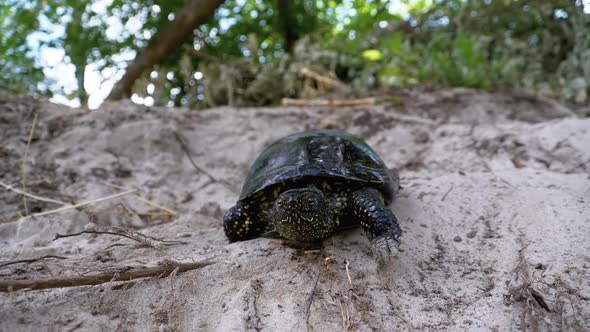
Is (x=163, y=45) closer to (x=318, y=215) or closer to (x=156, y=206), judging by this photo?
(x=156, y=206)

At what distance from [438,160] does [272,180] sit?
2071 mm

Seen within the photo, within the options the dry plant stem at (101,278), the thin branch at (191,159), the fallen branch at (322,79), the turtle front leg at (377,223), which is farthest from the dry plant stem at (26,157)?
the fallen branch at (322,79)

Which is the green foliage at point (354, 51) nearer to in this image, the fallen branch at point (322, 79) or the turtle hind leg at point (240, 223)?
the fallen branch at point (322, 79)

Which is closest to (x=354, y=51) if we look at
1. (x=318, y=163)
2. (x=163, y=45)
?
(x=163, y=45)

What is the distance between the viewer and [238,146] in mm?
4453

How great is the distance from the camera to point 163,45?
6258mm

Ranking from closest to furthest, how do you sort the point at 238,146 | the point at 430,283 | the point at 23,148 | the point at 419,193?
the point at 430,283 < the point at 419,193 < the point at 23,148 < the point at 238,146

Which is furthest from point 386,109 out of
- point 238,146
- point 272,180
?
point 272,180

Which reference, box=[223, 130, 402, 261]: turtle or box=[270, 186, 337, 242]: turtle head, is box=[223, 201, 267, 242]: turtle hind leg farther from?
box=[270, 186, 337, 242]: turtle head

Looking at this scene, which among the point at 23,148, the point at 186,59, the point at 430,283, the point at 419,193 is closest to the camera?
the point at 430,283

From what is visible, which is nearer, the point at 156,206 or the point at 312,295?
the point at 312,295

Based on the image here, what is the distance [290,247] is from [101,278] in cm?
92

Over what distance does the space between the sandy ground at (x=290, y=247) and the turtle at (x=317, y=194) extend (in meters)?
0.12

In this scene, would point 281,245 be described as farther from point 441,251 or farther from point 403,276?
point 441,251
